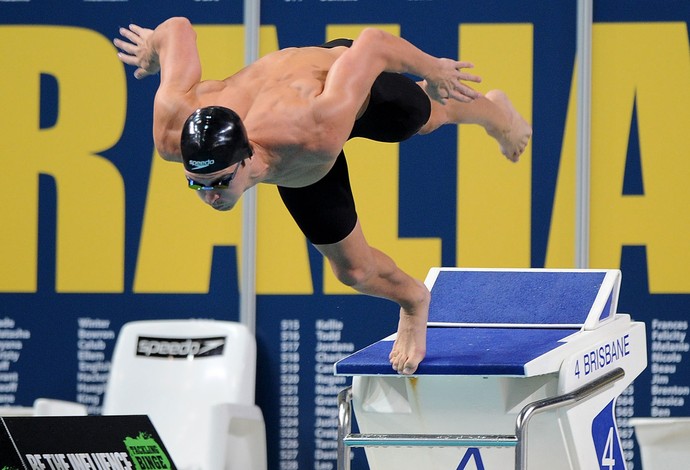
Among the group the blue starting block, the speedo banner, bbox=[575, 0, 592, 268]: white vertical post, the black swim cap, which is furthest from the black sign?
bbox=[575, 0, 592, 268]: white vertical post

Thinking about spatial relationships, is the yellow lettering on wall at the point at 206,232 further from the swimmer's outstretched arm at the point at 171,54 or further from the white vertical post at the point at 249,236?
the swimmer's outstretched arm at the point at 171,54

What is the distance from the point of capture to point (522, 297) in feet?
13.4

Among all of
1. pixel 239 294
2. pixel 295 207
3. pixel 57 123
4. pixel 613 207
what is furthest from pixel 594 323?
pixel 57 123

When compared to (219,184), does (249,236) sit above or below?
below

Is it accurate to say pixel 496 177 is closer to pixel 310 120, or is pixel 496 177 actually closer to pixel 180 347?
pixel 180 347

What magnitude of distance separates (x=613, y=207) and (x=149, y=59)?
107 inches

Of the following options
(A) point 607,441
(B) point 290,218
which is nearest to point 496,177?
(B) point 290,218

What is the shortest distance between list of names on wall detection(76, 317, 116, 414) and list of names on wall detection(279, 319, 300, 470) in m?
0.83

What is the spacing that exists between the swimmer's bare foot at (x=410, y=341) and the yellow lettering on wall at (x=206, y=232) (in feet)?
5.95

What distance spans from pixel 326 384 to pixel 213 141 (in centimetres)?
295

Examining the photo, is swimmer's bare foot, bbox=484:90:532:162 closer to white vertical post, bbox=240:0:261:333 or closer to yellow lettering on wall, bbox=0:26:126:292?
white vertical post, bbox=240:0:261:333

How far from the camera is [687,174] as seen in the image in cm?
518

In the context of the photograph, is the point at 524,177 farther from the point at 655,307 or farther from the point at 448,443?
the point at 448,443

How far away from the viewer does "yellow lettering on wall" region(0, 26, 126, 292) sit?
5.41 metres
